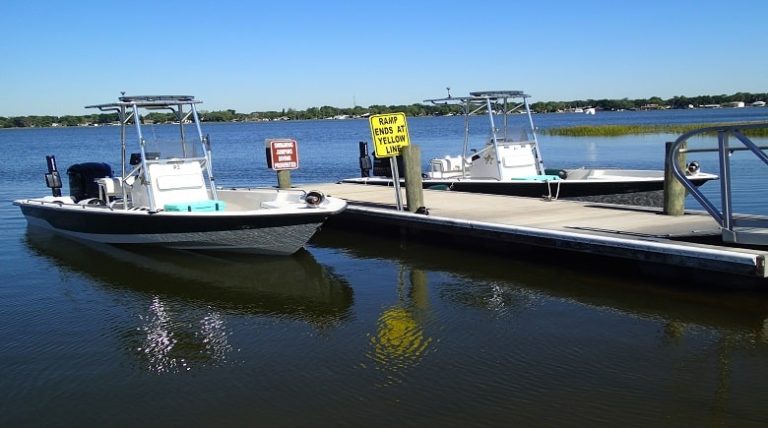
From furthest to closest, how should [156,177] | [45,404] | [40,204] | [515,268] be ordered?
1. [40,204]
2. [156,177]
3. [515,268]
4. [45,404]

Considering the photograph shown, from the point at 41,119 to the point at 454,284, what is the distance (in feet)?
628

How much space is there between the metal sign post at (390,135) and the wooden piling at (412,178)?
8.3 inches

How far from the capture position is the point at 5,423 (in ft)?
20.1

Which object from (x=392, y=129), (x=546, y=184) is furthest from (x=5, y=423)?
(x=546, y=184)

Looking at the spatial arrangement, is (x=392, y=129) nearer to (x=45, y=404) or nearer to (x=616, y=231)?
(x=616, y=231)

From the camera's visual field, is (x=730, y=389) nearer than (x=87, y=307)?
Yes

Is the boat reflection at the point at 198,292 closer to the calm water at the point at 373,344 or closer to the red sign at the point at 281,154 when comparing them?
the calm water at the point at 373,344

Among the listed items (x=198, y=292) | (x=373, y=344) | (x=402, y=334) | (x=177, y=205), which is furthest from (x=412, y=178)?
(x=373, y=344)

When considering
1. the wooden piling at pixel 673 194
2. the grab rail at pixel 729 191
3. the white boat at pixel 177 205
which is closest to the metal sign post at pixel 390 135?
the white boat at pixel 177 205

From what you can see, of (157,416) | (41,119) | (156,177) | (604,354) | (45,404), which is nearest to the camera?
(157,416)

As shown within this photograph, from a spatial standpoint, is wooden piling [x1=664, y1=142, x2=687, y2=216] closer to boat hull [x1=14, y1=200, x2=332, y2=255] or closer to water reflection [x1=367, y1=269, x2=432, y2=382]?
water reflection [x1=367, y1=269, x2=432, y2=382]

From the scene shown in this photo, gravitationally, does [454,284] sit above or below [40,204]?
below

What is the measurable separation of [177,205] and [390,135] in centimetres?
404

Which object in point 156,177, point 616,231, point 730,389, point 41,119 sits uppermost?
point 41,119
